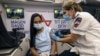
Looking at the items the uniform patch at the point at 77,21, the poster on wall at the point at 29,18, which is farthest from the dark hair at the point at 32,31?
the uniform patch at the point at 77,21

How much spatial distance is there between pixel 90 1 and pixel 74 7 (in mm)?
1200

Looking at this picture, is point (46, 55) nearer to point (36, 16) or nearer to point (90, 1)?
point (36, 16)

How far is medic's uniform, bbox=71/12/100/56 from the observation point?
5.08ft

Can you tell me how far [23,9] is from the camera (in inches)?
108

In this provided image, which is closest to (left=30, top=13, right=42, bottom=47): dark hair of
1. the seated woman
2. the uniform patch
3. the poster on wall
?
the seated woman

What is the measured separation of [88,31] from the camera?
5.19ft

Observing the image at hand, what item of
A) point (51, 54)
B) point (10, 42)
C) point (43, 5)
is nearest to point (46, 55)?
point (51, 54)

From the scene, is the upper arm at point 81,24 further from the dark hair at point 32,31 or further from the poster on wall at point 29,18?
the poster on wall at point 29,18

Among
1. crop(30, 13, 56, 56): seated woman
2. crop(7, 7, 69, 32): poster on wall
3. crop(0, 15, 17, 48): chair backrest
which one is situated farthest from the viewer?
crop(7, 7, 69, 32): poster on wall

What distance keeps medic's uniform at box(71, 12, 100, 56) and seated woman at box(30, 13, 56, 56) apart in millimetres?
616

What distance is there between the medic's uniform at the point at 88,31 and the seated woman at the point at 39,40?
0.62m

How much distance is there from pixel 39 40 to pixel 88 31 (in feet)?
2.61

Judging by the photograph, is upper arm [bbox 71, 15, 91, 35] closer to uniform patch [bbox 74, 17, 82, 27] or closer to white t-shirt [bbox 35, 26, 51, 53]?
uniform patch [bbox 74, 17, 82, 27]

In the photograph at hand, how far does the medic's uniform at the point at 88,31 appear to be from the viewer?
155cm
